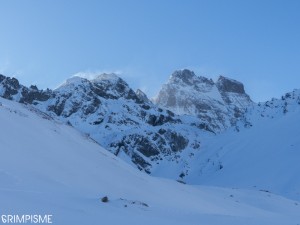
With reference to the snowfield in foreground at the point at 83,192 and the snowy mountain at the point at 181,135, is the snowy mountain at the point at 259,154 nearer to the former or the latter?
the snowy mountain at the point at 181,135

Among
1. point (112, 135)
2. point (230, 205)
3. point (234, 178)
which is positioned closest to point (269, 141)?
point (234, 178)

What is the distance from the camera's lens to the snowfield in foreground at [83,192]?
1689cm

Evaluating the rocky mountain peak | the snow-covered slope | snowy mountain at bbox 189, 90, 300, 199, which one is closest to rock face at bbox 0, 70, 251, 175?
the rocky mountain peak

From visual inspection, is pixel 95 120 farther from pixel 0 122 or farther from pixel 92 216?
pixel 92 216

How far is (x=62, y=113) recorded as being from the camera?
140 meters

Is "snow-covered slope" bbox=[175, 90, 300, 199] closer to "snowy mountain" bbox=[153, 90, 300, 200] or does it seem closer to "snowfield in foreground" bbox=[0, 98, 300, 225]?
"snowy mountain" bbox=[153, 90, 300, 200]

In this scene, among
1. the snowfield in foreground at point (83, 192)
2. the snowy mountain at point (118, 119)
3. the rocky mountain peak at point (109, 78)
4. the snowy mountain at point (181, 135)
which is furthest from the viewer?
the rocky mountain peak at point (109, 78)

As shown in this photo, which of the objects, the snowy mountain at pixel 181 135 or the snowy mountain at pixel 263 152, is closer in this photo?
the snowy mountain at pixel 263 152

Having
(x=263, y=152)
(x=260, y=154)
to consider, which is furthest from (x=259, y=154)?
(x=263, y=152)

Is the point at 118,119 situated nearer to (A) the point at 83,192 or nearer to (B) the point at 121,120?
(B) the point at 121,120

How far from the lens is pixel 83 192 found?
22.3m

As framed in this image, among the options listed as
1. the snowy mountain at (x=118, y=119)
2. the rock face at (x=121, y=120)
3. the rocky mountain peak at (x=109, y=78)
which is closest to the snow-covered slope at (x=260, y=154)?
the rock face at (x=121, y=120)

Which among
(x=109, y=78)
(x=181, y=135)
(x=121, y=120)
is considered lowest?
(x=181, y=135)

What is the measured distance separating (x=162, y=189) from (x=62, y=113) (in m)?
111
